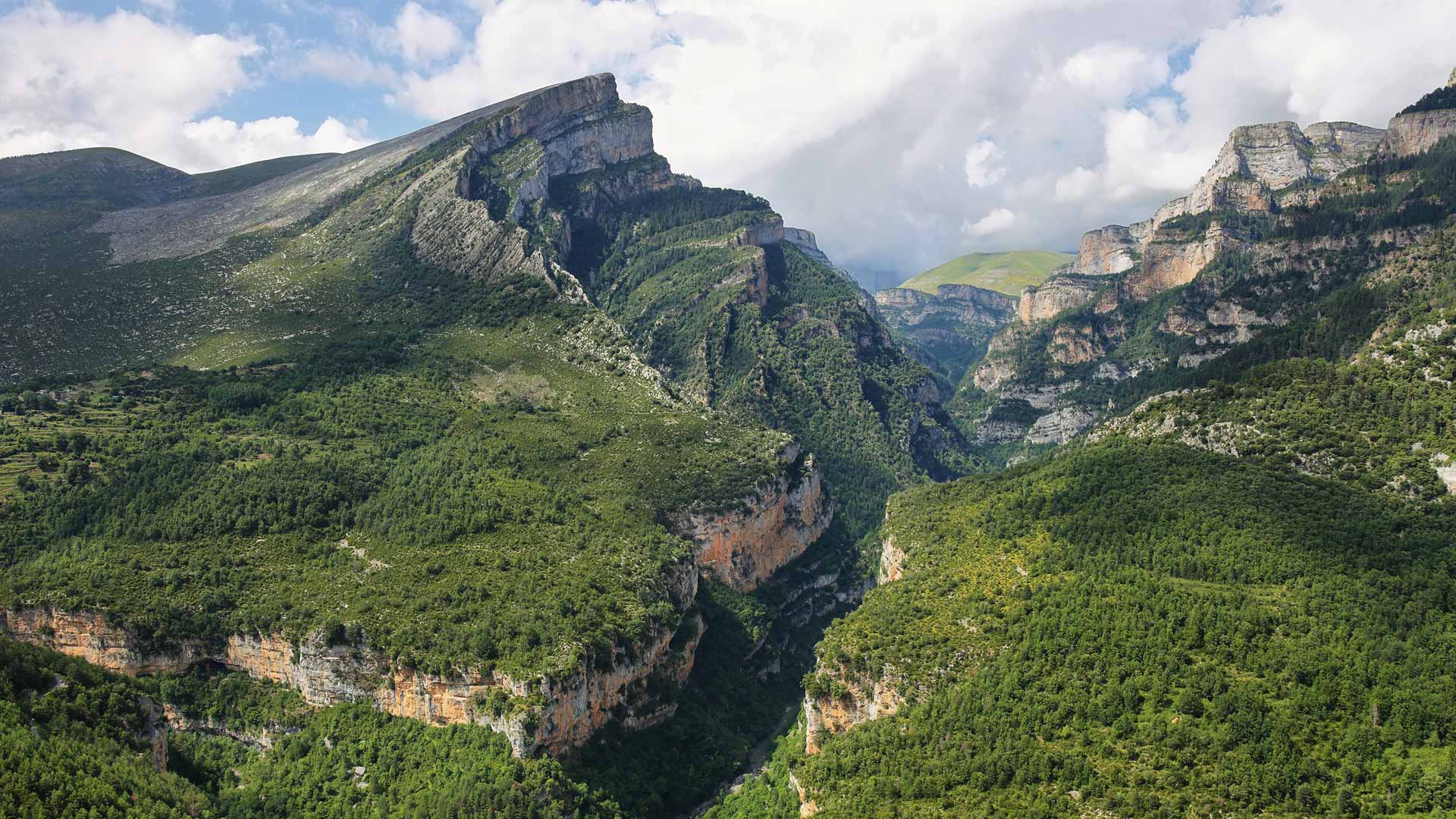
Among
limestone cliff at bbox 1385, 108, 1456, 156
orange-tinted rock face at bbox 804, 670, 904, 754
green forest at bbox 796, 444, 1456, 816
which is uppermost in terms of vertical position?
limestone cliff at bbox 1385, 108, 1456, 156

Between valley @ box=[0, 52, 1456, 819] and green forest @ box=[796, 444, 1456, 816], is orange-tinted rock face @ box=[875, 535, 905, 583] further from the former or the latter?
green forest @ box=[796, 444, 1456, 816]

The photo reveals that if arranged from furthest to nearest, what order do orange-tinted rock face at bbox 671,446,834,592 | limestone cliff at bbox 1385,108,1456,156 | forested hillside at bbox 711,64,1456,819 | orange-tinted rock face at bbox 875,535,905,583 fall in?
limestone cliff at bbox 1385,108,1456,156 < orange-tinted rock face at bbox 671,446,834,592 < orange-tinted rock face at bbox 875,535,905,583 < forested hillside at bbox 711,64,1456,819

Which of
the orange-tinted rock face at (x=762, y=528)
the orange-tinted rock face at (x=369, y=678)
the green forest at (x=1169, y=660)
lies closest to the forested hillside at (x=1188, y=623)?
the green forest at (x=1169, y=660)

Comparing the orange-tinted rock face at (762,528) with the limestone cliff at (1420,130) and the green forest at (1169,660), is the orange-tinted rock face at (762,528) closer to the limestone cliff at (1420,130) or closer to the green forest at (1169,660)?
the green forest at (1169,660)

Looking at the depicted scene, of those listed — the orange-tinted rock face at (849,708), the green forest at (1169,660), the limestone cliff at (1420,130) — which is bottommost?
the orange-tinted rock face at (849,708)

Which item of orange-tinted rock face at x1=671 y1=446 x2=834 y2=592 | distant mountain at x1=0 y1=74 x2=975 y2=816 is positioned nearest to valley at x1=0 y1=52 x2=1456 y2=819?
distant mountain at x1=0 y1=74 x2=975 y2=816

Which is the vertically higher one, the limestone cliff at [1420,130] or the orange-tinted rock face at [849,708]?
the limestone cliff at [1420,130]
